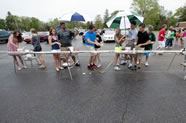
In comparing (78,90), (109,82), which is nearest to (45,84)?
(78,90)

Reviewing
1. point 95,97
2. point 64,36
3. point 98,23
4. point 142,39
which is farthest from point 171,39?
point 98,23

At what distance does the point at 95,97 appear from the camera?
10.0 ft

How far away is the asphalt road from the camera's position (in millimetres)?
2383

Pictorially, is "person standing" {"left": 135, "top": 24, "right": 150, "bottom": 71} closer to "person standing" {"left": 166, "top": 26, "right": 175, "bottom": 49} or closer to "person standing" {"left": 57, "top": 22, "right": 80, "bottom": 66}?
"person standing" {"left": 57, "top": 22, "right": 80, "bottom": 66}

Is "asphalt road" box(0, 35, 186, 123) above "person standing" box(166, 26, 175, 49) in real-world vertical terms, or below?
below

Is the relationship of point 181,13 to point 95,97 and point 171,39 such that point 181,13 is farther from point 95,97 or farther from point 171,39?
point 95,97

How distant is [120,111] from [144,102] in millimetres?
673

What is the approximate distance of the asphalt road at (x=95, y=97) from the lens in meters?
2.38

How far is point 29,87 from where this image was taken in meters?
3.69

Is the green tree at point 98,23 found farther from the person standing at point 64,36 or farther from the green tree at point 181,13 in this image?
the person standing at point 64,36

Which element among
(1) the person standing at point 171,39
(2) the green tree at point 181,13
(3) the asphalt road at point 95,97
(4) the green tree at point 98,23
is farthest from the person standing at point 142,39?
(2) the green tree at point 181,13

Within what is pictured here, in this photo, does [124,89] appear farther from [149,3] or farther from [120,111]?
[149,3]

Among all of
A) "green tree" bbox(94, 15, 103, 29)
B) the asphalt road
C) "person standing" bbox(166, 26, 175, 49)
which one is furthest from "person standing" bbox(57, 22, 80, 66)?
"green tree" bbox(94, 15, 103, 29)

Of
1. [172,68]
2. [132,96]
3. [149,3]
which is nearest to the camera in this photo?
[132,96]
